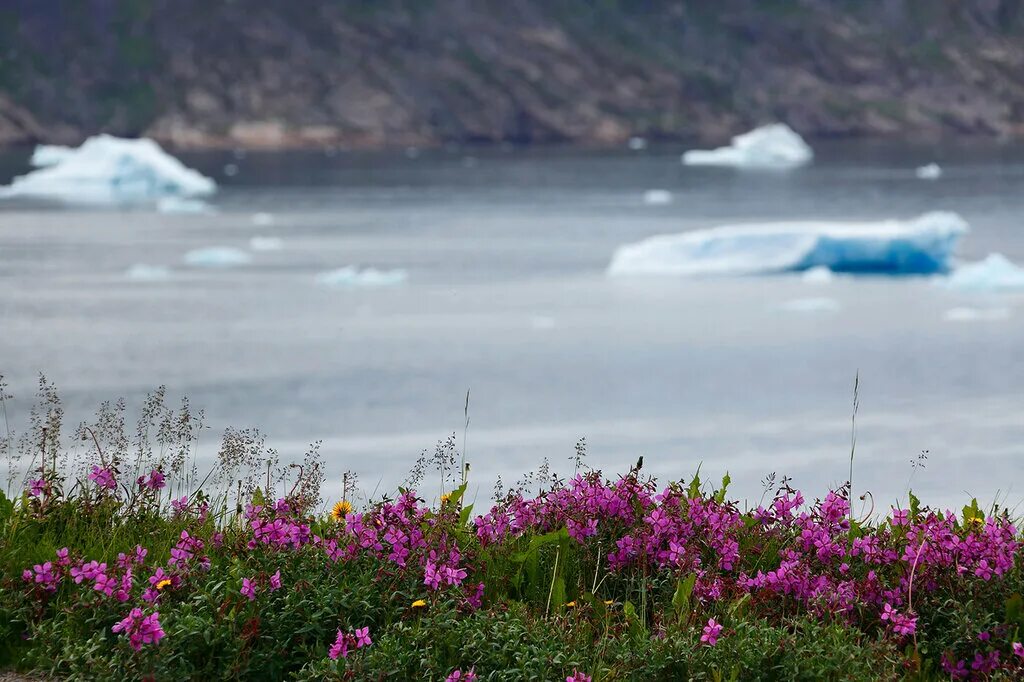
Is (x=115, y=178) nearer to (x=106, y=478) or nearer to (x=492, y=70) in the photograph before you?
(x=106, y=478)

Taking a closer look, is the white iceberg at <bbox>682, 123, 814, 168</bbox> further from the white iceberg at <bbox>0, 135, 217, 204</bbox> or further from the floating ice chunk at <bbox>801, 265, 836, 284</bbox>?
the floating ice chunk at <bbox>801, 265, 836, 284</bbox>

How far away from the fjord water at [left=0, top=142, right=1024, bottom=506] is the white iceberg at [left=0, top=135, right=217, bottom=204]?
7.30 meters

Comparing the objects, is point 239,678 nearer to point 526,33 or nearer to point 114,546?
point 114,546

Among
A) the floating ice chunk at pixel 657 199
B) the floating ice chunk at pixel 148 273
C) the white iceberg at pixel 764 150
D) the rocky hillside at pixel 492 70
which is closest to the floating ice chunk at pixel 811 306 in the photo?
the floating ice chunk at pixel 148 273

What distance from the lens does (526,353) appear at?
15.4 m

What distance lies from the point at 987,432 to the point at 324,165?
64575 millimetres

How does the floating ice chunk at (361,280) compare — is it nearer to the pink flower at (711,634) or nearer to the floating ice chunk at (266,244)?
the floating ice chunk at (266,244)

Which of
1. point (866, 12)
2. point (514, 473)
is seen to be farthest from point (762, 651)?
point (866, 12)

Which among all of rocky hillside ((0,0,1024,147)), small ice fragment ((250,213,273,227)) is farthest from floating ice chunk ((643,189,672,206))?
rocky hillside ((0,0,1024,147))

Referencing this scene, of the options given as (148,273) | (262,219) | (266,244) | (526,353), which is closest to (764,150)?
(262,219)

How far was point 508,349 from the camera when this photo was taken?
15750mm

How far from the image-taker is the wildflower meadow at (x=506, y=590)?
361 cm

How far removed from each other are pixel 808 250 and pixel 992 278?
2647 millimetres

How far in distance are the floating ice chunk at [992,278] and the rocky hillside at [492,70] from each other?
78556 millimetres
